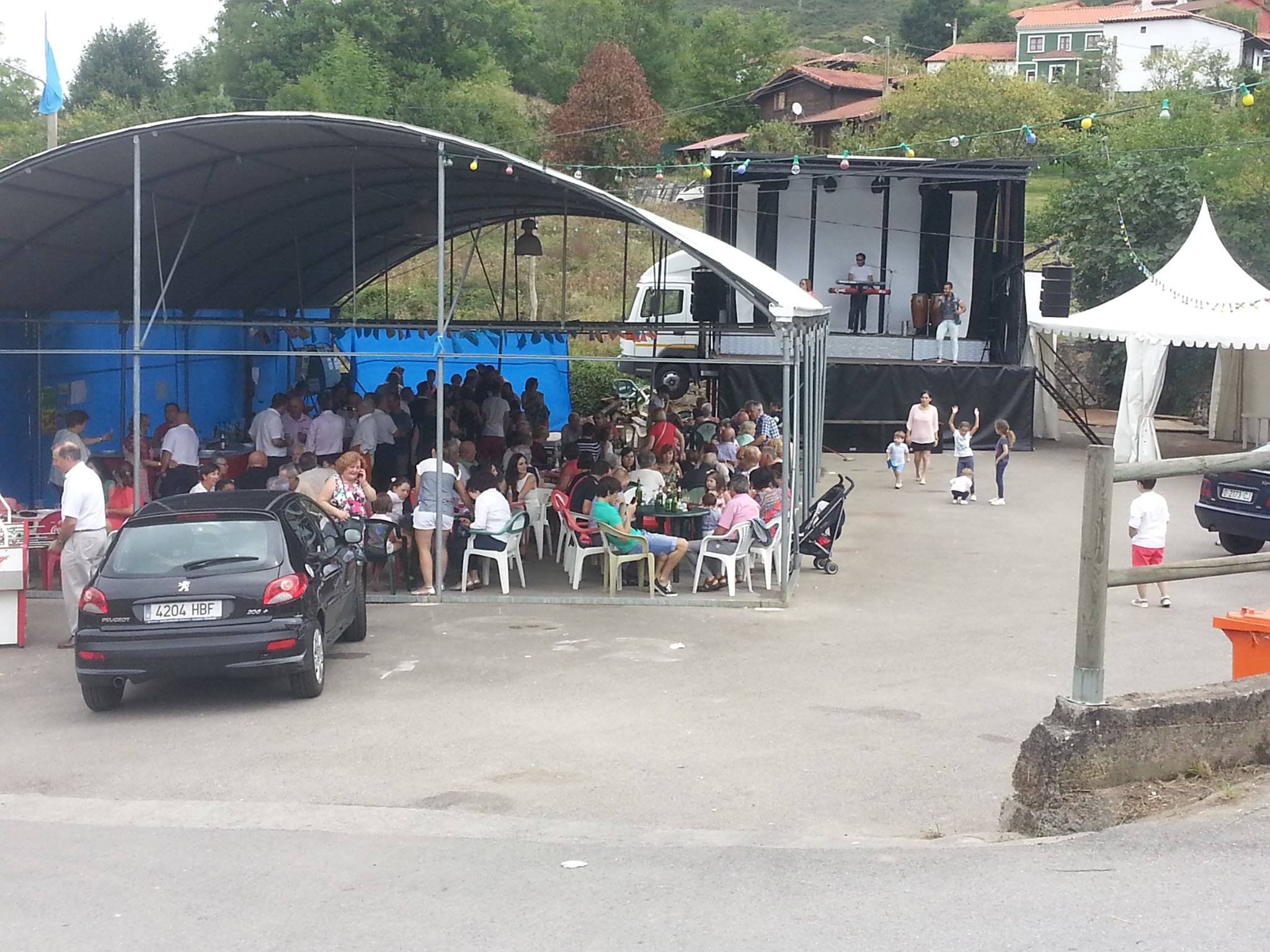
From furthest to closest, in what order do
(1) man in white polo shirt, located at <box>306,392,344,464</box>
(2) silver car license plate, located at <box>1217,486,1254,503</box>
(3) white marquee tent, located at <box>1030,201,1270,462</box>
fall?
(3) white marquee tent, located at <box>1030,201,1270,462</box> → (1) man in white polo shirt, located at <box>306,392,344,464</box> → (2) silver car license plate, located at <box>1217,486,1254,503</box>

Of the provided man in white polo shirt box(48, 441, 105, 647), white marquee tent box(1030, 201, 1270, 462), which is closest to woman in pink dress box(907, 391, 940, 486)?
white marquee tent box(1030, 201, 1270, 462)

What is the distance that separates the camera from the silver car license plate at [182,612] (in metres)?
8.80

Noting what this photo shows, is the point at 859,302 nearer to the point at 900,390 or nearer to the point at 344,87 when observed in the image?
the point at 900,390

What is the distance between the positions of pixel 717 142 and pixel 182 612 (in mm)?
47177

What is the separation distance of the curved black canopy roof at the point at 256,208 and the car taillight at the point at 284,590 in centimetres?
483

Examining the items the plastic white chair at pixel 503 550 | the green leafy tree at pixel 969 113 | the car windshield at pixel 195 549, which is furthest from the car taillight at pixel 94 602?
the green leafy tree at pixel 969 113

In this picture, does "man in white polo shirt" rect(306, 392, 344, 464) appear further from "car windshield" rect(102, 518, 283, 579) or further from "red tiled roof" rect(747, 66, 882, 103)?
"red tiled roof" rect(747, 66, 882, 103)

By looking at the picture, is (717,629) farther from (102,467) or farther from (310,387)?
(310,387)

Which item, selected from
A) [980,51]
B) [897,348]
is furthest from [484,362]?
[980,51]

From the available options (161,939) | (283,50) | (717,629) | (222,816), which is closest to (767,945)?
(161,939)

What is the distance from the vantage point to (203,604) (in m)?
8.84

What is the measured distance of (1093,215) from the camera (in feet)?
106

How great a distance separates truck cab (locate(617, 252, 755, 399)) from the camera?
2616 cm

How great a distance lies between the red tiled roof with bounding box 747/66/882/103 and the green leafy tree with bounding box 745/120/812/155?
9.19m
